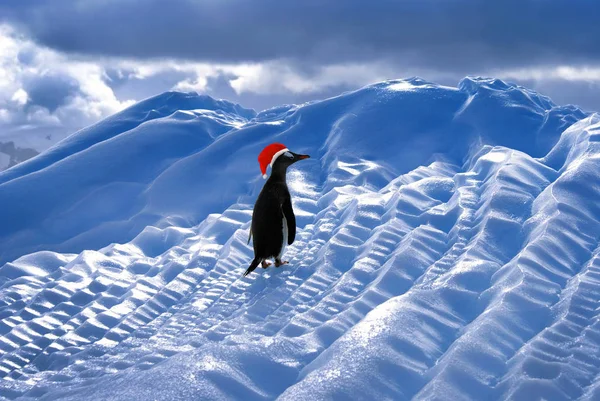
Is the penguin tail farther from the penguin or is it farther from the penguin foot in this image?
the penguin foot

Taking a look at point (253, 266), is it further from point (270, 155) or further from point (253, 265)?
point (270, 155)

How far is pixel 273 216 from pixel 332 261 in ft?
2.52

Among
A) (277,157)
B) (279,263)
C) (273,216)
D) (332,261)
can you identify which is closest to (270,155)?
(277,157)

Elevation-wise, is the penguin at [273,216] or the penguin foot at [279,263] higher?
the penguin at [273,216]

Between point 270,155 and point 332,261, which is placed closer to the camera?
point 332,261

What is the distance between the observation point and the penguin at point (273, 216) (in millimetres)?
6867

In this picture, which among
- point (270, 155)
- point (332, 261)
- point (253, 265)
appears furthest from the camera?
point (270, 155)

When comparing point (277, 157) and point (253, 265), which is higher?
point (277, 157)

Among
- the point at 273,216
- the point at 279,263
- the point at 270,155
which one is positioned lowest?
the point at 279,263

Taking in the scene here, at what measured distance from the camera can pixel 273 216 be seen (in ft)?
22.5

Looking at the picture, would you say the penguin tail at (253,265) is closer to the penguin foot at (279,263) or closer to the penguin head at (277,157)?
the penguin foot at (279,263)

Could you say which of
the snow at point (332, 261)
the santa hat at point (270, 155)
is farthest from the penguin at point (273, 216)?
the snow at point (332, 261)

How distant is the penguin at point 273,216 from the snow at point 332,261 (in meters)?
0.28

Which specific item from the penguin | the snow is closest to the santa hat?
the penguin
